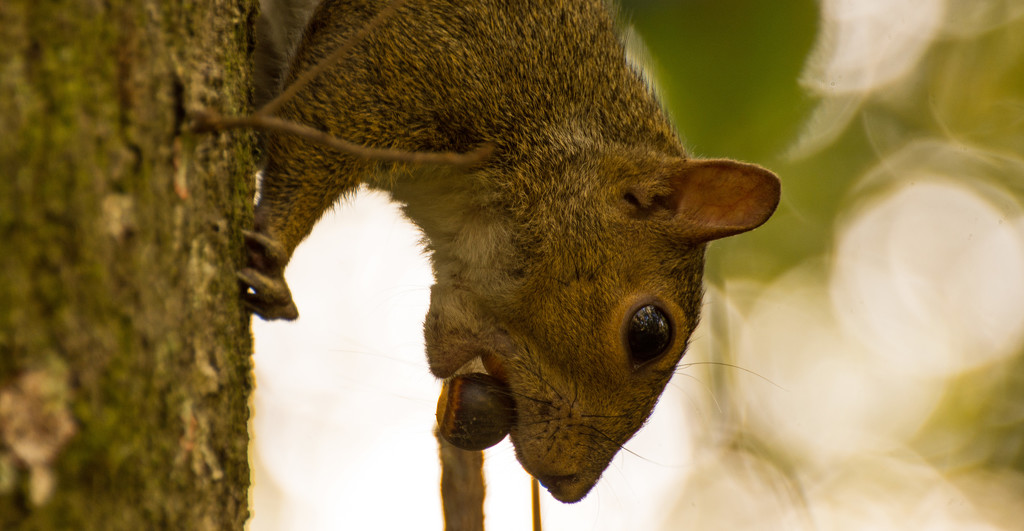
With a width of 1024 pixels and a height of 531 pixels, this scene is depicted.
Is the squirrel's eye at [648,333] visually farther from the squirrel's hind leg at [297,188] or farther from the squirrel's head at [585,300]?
the squirrel's hind leg at [297,188]

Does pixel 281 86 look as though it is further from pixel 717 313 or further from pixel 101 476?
pixel 717 313

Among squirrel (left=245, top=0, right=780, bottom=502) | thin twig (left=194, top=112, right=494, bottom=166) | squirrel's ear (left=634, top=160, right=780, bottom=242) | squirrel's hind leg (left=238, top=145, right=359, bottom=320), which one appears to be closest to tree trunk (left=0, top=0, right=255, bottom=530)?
thin twig (left=194, top=112, right=494, bottom=166)

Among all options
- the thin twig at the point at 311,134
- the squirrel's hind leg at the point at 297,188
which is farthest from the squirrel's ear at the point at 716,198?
the thin twig at the point at 311,134

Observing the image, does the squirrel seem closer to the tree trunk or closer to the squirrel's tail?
the squirrel's tail

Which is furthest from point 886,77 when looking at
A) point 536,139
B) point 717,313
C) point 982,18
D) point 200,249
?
point 200,249

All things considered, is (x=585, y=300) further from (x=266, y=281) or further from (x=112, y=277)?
(x=112, y=277)

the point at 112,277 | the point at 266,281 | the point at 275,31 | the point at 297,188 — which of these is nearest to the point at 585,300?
the point at 297,188
